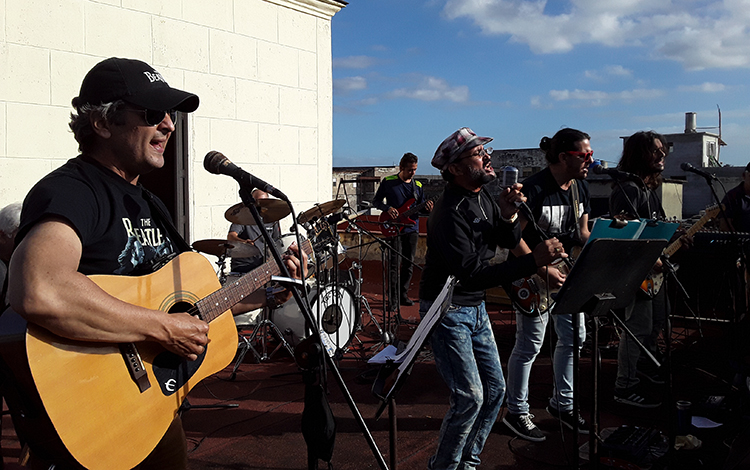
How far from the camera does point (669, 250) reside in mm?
5430

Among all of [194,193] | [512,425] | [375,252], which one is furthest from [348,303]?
[375,252]

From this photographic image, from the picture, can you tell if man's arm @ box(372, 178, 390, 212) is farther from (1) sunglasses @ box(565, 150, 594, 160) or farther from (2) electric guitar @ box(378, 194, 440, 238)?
(1) sunglasses @ box(565, 150, 594, 160)

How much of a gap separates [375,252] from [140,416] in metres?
11.2

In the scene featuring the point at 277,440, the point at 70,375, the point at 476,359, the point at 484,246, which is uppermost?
the point at 484,246

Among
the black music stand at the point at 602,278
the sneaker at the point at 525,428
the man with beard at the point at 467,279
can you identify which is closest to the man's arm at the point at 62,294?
the man with beard at the point at 467,279

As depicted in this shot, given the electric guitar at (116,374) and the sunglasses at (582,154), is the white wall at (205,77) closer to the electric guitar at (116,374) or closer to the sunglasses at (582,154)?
the electric guitar at (116,374)

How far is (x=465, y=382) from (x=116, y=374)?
5.59 feet

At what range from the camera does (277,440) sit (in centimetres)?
418

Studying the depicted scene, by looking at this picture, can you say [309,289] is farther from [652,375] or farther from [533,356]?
[652,375]

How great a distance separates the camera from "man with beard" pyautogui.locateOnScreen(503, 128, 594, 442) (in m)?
4.08

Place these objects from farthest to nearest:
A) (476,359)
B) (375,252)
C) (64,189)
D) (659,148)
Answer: (375,252) → (659,148) → (476,359) → (64,189)

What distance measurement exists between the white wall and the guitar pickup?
15.1 feet

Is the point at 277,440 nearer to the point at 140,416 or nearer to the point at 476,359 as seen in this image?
the point at 476,359

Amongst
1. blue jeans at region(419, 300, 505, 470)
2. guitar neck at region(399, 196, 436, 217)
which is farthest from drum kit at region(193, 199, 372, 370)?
blue jeans at region(419, 300, 505, 470)
